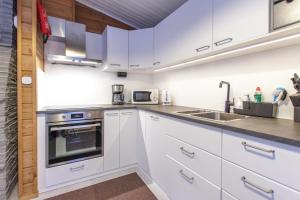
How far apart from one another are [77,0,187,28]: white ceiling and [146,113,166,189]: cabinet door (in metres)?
1.51

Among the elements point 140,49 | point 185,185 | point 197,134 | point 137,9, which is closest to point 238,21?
point 197,134

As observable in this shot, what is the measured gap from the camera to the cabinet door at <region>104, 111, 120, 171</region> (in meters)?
2.03

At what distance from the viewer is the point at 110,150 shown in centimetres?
206

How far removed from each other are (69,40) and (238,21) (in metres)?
1.99

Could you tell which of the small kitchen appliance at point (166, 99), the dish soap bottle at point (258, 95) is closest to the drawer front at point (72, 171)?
the small kitchen appliance at point (166, 99)

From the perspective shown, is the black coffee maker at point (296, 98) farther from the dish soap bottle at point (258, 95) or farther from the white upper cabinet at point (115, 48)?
the white upper cabinet at point (115, 48)

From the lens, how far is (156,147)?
5.89 ft

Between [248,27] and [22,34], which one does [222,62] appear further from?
[22,34]

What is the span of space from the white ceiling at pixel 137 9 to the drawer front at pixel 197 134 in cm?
161

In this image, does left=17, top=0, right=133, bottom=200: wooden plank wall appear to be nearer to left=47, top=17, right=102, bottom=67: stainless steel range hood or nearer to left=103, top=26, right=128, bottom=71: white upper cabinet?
left=47, top=17, right=102, bottom=67: stainless steel range hood

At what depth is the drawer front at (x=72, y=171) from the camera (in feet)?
5.64

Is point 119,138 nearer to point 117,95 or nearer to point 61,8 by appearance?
point 117,95

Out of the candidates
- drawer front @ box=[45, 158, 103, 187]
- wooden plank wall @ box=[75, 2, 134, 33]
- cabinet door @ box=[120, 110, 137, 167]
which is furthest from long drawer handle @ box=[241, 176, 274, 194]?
wooden plank wall @ box=[75, 2, 134, 33]

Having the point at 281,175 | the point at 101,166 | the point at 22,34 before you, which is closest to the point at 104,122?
the point at 101,166
